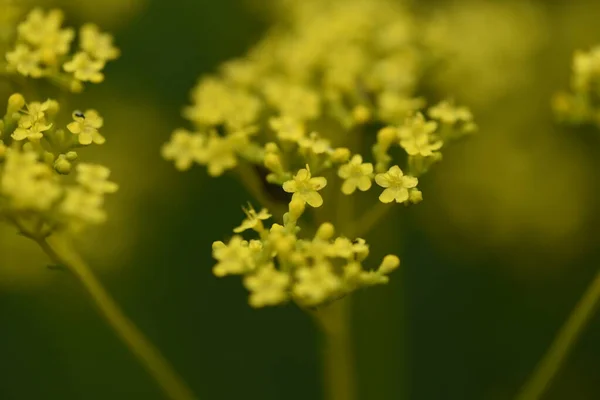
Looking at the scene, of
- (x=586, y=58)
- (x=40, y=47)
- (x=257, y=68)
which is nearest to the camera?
(x=40, y=47)

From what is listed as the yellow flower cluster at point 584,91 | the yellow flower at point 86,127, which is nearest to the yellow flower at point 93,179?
the yellow flower at point 86,127

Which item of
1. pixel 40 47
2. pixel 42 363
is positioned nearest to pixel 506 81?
pixel 40 47

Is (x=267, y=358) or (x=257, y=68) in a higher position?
(x=257, y=68)

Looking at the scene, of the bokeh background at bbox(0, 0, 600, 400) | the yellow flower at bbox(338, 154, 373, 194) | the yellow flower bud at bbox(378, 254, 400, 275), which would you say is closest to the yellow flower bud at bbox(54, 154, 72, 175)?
the yellow flower at bbox(338, 154, 373, 194)

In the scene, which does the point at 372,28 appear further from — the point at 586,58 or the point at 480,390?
the point at 480,390

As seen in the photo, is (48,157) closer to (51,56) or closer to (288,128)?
(51,56)

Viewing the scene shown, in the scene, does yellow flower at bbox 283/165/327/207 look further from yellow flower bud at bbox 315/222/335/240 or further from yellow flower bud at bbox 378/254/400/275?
yellow flower bud at bbox 378/254/400/275
